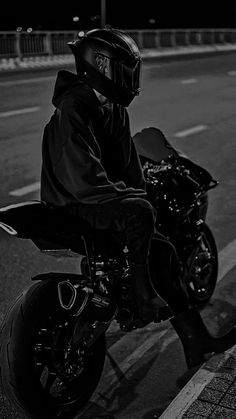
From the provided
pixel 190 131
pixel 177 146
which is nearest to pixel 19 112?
pixel 190 131

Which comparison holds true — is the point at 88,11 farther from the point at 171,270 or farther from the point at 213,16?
the point at 171,270

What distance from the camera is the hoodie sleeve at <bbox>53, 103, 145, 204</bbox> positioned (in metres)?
3.36

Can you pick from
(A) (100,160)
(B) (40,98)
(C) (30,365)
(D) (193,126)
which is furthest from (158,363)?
(B) (40,98)

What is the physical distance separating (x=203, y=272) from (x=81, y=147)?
1961 millimetres

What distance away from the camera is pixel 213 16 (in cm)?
8344

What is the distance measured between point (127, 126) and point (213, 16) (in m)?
83.4

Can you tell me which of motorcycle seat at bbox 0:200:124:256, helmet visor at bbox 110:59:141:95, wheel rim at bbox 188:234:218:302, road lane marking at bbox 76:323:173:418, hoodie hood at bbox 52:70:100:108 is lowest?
road lane marking at bbox 76:323:173:418

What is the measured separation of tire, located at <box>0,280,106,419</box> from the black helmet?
100 cm

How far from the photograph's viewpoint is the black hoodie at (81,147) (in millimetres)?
3369

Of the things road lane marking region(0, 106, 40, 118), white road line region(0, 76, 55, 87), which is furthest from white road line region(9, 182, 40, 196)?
white road line region(0, 76, 55, 87)

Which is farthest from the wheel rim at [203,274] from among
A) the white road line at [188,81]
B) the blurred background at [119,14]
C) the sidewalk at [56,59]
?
the blurred background at [119,14]

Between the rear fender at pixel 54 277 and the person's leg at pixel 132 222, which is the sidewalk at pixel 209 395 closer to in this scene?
the person's leg at pixel 132 222

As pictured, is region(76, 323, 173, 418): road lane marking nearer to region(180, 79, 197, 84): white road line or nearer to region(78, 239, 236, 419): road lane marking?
region(78, 239, 236, 419): road lane marking

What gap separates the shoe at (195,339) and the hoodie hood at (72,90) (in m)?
1.38
